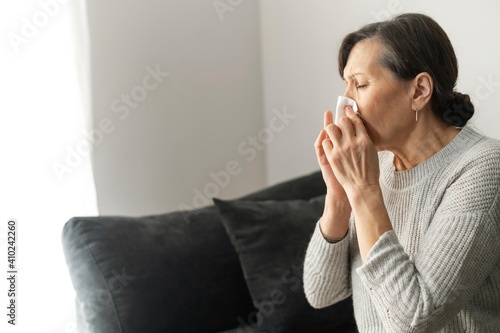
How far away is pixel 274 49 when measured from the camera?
109 inches

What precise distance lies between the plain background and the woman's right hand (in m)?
0.80

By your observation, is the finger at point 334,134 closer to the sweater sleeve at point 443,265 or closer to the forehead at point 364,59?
the forehead at point 364,59

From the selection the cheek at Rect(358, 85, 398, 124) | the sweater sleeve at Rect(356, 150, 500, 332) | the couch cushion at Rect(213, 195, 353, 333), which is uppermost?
the cheek at Rect(358, 85, 398, 124)

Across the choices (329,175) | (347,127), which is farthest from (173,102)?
(347,127)

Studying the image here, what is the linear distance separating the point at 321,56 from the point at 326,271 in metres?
1.35

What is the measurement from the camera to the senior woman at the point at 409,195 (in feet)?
3.72

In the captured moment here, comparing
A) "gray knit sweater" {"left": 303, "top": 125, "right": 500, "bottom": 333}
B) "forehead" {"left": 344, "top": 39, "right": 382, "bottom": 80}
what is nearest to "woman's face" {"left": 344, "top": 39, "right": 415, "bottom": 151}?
"forehead" {"left": 344, "top": 39, "right": 382, "bottom": 80}

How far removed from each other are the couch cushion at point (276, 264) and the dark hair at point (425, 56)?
0.70 metres

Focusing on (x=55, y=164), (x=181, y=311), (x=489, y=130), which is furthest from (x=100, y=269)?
(x=489, y=130)

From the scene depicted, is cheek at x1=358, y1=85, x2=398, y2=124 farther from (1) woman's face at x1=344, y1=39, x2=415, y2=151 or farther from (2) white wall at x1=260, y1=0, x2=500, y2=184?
(2) white wall at x1=260, y1=0, x2=500, y2=184

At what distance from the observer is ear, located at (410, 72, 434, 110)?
129cm

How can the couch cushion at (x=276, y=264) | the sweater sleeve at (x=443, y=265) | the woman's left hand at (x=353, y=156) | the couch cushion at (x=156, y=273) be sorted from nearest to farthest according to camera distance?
the sweater sleeve at (x=443, y=265)
the woman's left hand at (x=353, y=156)
the couch cushion at (x=156, y=273)
the couch cushion at (x=276, y=264)

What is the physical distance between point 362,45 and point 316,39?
1.25 meters

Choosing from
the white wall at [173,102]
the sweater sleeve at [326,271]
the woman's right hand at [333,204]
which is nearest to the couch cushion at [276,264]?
the sweater sleeve at [326,271]
